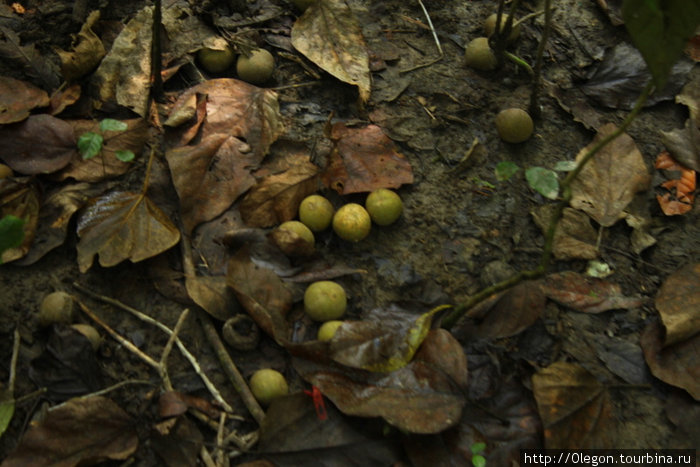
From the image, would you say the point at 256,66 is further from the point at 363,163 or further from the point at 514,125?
the point at 514,125

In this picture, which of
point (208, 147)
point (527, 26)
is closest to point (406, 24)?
point (527, 26)

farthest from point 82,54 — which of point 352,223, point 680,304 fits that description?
point 680,304

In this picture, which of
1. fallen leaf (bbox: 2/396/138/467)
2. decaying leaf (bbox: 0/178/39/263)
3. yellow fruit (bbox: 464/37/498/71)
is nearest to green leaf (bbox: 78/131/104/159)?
decaying leaf (bbox: 0/178/39/263)

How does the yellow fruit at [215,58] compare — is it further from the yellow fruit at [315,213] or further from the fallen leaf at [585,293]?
the fallen leaf at [585,293]

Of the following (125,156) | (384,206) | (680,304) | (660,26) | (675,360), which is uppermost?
(660,26)

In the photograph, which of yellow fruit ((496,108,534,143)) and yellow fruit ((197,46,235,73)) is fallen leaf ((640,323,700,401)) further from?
yellow fruit ((197,46,235,73))

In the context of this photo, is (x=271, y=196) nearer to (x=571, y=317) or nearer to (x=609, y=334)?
(x=571, y=317)
